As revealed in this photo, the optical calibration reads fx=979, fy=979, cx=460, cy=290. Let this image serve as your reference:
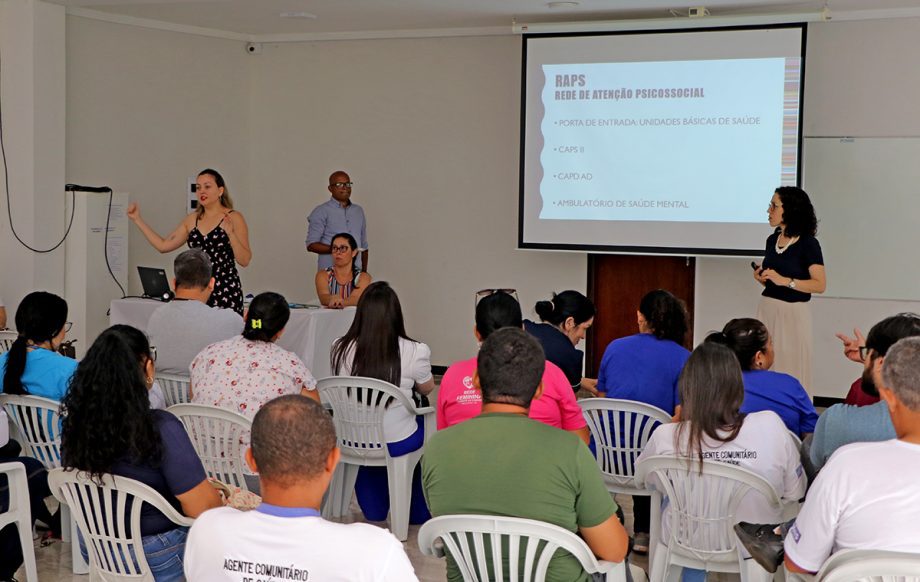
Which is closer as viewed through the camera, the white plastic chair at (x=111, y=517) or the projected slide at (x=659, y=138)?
the white plastic chair at (x=111, y=517)

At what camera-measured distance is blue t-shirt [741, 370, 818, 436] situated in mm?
3385

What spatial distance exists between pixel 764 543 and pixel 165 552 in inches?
65.3

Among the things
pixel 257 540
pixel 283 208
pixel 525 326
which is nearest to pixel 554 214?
pixel 283 208

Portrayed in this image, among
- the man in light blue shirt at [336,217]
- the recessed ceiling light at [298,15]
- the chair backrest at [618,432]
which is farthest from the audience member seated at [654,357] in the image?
the recessed ceiling light at [298,15]

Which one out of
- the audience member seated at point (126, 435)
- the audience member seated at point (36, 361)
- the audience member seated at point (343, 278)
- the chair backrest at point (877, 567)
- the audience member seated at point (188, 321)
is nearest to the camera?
the chair backrest at point (877, 567)

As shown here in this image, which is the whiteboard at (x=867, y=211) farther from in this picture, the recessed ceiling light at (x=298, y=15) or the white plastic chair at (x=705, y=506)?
the white plastic chair at (x=705, y=506)

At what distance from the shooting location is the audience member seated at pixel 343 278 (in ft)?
20.3

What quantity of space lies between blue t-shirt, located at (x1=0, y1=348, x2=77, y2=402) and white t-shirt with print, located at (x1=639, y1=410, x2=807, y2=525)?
233 centimetres

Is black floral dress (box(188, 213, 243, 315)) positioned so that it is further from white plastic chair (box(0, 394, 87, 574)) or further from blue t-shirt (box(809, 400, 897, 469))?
blue t-shirt (box(809, 400, 897, 469))

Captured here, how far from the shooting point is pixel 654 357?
397 centimetres

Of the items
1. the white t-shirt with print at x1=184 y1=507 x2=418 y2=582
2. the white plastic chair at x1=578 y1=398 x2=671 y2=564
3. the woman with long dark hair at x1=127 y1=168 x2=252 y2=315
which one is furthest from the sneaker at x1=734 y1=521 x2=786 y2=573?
the woman with long dark hair at x1=127 y1=168 x2=252 y2=315

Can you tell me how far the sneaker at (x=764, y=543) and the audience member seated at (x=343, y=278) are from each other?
12.4 feet

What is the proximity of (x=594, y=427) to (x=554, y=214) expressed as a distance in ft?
13.0

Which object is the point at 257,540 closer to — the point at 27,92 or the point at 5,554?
the point at 5,554
